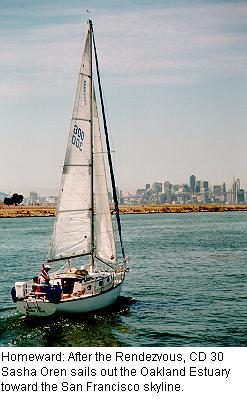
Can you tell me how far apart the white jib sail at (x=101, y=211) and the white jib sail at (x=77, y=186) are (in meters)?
1.17

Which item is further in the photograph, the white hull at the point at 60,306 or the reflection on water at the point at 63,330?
the white hull at the point at 60,306

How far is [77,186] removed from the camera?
22734mm

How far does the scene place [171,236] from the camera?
60.0 meters

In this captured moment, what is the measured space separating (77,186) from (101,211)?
7.21ft

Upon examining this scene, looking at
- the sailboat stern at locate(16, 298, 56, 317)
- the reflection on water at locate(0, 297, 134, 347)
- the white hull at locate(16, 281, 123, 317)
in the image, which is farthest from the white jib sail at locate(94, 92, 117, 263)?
the sailboat stern at locate(16, 298, 56, 317)
